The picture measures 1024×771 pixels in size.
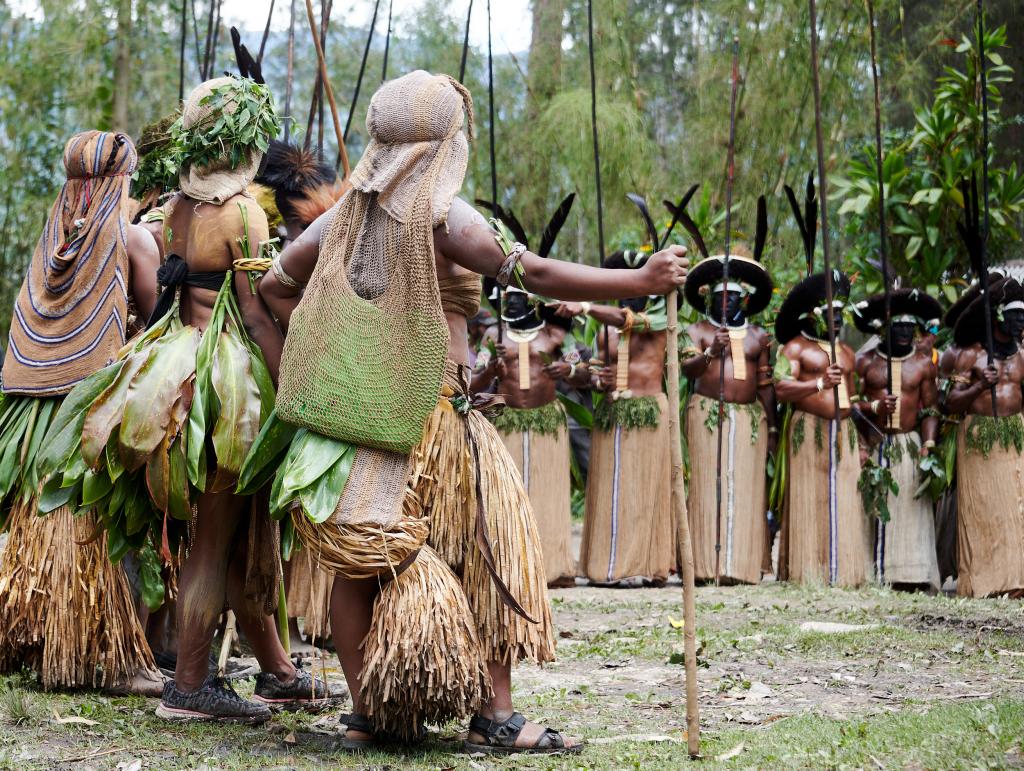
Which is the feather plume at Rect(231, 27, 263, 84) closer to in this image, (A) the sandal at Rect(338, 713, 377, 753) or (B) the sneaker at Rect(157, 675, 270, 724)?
(B) the sneaker at Rect(157, 675, 270, 724)

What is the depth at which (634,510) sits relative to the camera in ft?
26.1

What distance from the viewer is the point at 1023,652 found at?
4.93 metres

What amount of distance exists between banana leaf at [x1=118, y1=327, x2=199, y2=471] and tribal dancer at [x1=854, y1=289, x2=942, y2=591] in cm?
516

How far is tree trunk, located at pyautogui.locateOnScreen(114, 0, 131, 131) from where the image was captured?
38.0 ft

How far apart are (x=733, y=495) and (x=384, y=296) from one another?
4.96 metres

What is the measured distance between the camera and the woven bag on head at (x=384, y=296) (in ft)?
10.6

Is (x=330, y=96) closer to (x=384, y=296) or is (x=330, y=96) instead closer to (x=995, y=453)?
(x=384, y=296)

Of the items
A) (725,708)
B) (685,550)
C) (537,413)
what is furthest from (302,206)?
(537,413)

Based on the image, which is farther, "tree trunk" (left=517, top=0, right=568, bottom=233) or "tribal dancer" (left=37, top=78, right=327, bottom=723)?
"tree trunk" (left=517, top=0, right=568, bottom=233)

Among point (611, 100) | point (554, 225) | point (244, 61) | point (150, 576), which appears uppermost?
point (611, 100)

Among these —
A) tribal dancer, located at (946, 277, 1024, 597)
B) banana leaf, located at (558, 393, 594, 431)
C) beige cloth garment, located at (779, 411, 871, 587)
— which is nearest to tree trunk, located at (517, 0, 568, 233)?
banana leaf, located at (558, 393, 594, 431)

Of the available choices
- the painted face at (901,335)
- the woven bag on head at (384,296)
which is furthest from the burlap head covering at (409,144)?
the painted face at (901,335)

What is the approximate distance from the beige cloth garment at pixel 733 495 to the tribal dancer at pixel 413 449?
4561mm

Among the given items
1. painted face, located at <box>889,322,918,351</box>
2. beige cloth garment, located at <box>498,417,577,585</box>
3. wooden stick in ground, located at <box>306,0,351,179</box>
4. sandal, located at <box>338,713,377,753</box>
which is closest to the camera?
sandal, located at <box>338,713,377,753</box>
